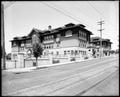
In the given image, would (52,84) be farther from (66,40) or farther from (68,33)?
(68,33)

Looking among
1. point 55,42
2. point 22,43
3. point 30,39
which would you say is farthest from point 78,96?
point 22,43

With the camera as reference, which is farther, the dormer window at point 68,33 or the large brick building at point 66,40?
the dormer window at point 68,33

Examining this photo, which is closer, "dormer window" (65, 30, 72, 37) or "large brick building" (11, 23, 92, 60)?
"large brick building" (11, 23, 92, 60)

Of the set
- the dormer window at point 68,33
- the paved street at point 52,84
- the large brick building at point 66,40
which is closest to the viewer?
the paved street at point 52,84

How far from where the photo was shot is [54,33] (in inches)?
1727

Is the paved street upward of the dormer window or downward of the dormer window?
downward

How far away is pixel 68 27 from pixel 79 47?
321 inches

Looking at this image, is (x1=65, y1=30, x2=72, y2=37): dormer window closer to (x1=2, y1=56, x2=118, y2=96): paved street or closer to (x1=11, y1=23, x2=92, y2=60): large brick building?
(x1=11, y1=23, x2=92, y2=60): large brick building

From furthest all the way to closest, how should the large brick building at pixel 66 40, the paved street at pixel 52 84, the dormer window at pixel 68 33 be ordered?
the dormer window at pixel 68 33 → the large brick building at pixel 66 40 → the paved street at pixel 52 84

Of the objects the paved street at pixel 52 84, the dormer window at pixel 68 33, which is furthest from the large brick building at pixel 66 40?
the paved street at pixel 52 84

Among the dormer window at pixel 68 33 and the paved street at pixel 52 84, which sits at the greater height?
the dormer window at pixel 68 33

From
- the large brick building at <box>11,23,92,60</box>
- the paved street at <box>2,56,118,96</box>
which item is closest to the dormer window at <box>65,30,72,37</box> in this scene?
the large brick building at <box>11,23,92,60</box>

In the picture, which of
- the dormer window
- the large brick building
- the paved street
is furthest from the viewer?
the dormer window

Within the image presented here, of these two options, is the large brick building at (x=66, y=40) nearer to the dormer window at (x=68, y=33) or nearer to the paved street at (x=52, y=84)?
the dormer window at (x=68, y=33)
